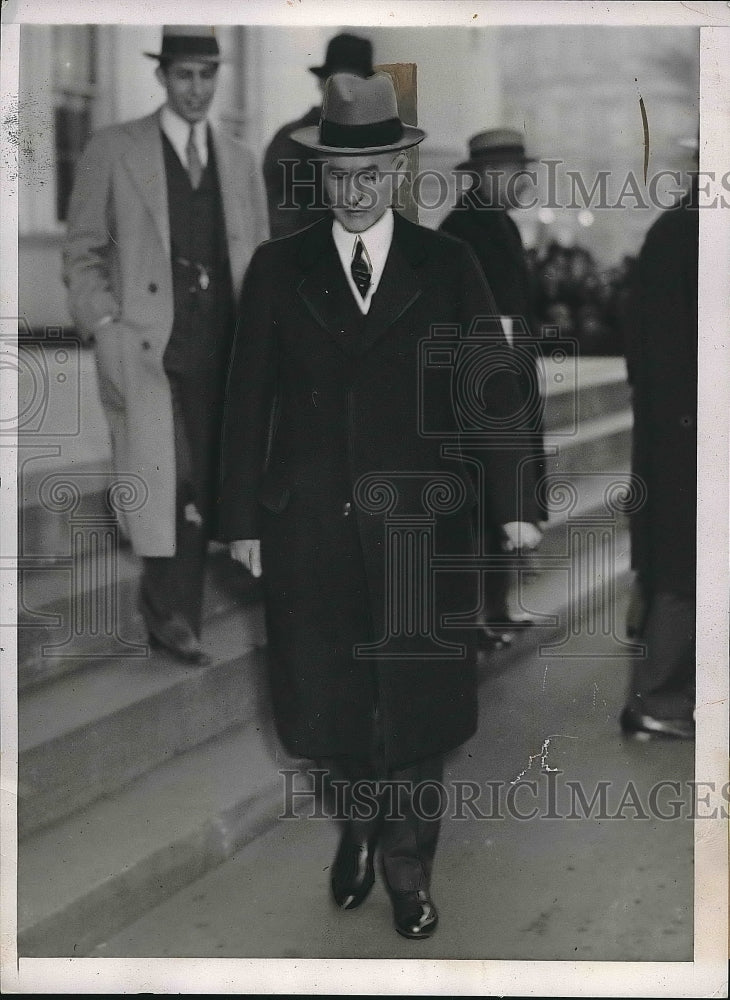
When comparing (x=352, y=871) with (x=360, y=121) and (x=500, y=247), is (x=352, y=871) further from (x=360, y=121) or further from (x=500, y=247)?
(x=360, y=121)

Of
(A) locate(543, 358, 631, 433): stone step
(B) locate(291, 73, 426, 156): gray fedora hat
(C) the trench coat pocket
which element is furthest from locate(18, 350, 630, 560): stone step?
(B) locate(291, 73, 426, 156): gray fedora hat

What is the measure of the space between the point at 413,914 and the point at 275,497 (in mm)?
1232

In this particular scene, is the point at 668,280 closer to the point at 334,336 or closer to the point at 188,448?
the point at 334,336

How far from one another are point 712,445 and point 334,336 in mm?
1099

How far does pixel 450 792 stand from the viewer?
3.16m

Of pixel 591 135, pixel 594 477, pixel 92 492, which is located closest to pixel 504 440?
pixel 594 477

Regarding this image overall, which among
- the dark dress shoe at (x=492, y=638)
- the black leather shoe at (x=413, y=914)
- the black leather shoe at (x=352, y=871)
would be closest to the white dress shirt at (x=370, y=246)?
the dark dress shoe at (x=492, y=638)

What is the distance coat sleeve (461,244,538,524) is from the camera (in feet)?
10.0

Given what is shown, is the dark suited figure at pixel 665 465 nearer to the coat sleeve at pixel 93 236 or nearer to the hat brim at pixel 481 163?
the hat brim at pixel 481 163

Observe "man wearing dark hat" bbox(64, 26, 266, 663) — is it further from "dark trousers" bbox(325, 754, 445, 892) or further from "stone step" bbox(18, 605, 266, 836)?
"dark trousers" bbox(325, 754, 445, 892)

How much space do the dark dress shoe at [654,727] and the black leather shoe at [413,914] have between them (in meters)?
0.74

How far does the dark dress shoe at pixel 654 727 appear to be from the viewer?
3.15 metres

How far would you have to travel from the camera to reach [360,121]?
299 centimetres

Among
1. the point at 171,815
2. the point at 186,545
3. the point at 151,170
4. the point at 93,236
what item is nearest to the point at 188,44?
the point at 151,170
